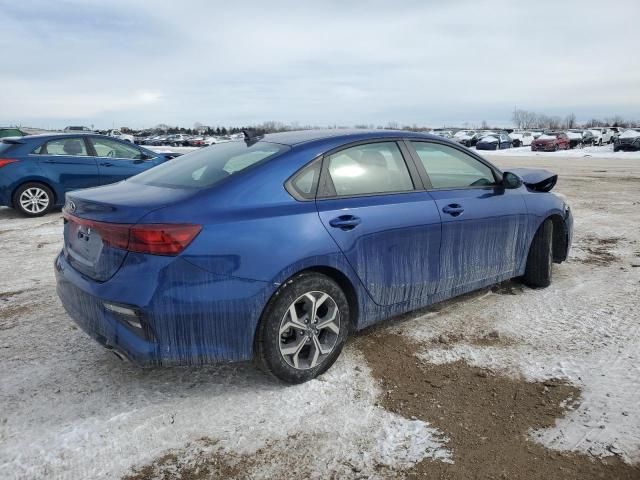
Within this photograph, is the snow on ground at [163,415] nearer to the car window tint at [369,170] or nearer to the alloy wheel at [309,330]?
the alloy wheel at [309,330]

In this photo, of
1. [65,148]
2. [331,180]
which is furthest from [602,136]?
[331,180]

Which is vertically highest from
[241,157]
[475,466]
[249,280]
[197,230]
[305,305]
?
[241,157]

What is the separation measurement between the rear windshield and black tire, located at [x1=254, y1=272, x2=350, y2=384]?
76 cm

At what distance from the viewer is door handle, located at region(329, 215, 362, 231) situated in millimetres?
3137

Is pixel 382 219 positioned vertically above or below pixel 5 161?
below

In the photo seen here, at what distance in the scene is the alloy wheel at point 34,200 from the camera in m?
8.83

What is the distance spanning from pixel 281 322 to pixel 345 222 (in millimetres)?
720

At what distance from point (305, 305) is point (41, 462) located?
1.52 metres

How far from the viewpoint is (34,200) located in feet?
29.2

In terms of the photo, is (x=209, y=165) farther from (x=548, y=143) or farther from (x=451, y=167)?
(x=548, y=143)

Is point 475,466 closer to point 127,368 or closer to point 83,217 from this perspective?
point 127,368

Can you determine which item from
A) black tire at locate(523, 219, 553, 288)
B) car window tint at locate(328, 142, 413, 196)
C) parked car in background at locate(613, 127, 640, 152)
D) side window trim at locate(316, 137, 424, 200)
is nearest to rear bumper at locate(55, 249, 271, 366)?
side window trim at locate(316, 137, 424, 200)

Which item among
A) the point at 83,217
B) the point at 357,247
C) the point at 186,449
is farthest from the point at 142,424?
the point at 357,247

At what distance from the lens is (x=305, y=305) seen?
3064 millimetres
